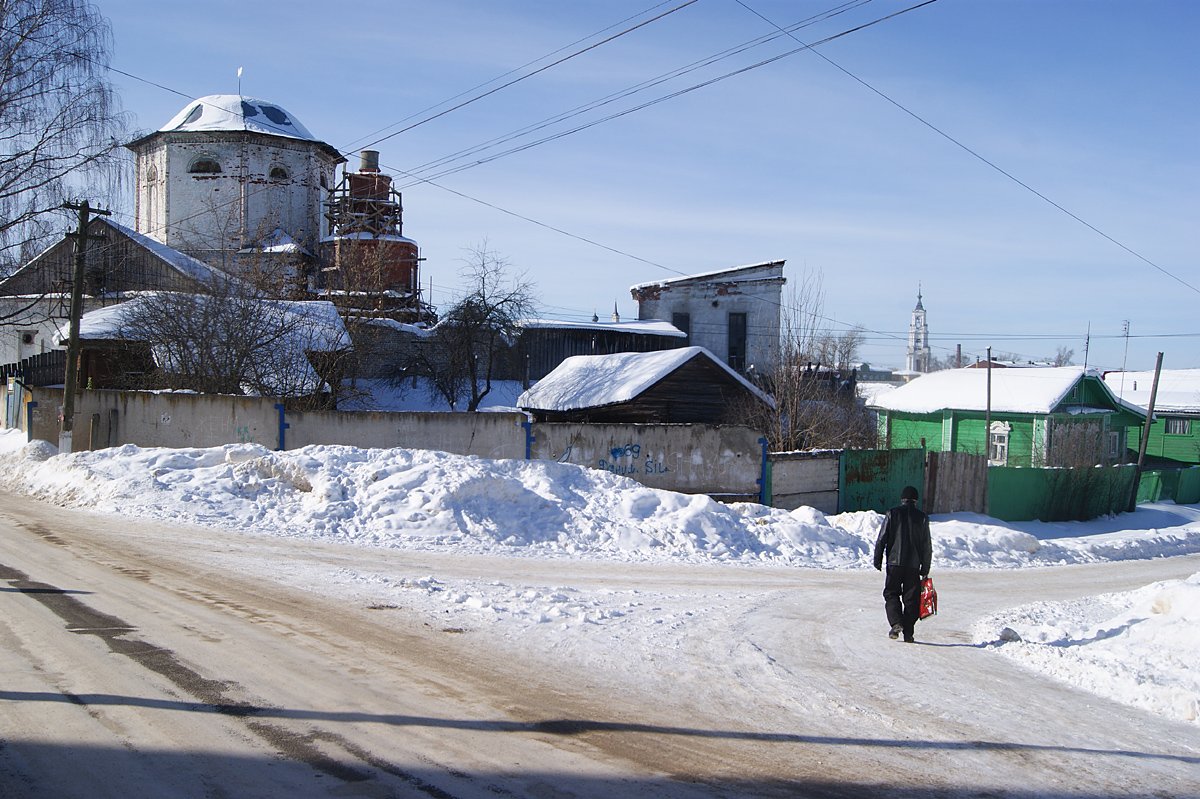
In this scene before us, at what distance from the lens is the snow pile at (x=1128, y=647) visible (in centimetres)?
750

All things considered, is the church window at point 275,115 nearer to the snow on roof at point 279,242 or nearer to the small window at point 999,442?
the snow on roof at point 279,242

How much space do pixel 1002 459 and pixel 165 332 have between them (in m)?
32.8

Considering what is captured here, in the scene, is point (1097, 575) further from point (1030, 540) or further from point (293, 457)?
point (293, 457)

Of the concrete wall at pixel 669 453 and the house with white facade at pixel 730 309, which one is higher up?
the house with white facade at pixel 730 309

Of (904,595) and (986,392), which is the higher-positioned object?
(986,392)

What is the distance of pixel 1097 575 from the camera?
18.1 meters

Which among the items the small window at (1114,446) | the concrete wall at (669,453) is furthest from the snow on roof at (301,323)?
the small window at (1114,446)

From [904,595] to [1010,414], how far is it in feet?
108

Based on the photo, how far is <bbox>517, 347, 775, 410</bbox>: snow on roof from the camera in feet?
97.2

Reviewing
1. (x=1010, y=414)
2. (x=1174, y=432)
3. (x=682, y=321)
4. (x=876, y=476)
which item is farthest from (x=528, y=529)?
(x=1174, y=432)

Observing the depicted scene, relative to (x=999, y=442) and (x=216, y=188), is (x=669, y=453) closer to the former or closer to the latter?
(x=999, y=442)

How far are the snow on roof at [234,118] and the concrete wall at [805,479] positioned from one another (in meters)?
37.5

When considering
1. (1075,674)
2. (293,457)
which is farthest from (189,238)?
(1075,674)

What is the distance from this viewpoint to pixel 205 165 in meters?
47.8
